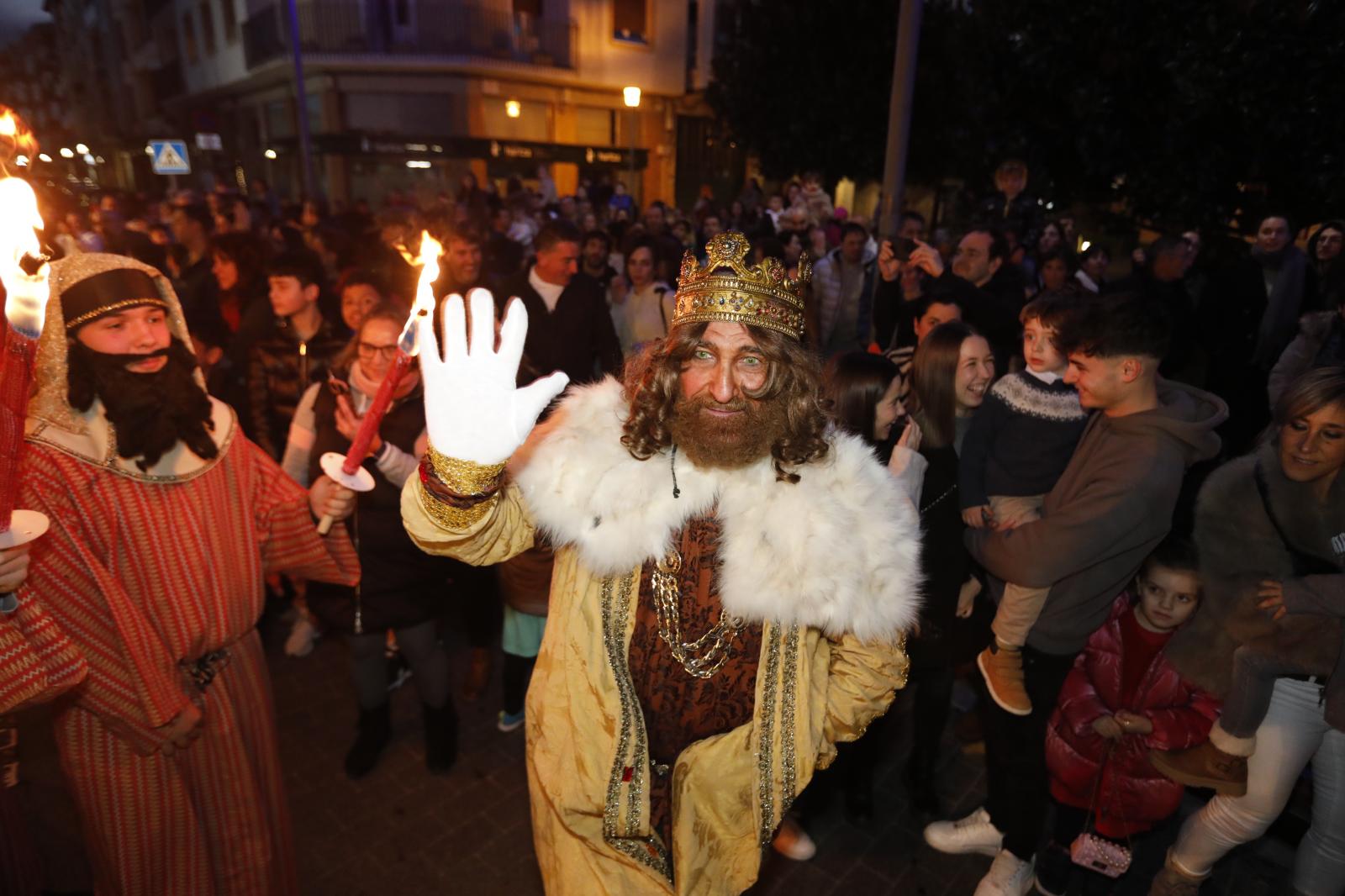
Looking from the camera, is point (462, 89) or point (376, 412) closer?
point (376, 412)

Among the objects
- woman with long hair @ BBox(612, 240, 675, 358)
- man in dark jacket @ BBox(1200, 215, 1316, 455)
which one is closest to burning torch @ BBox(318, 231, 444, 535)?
woman with long hair @ BBox(612, 240, 675, 358)

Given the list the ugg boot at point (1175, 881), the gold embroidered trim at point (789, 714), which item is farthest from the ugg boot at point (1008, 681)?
the gold embroidered trim at point (789, 714)

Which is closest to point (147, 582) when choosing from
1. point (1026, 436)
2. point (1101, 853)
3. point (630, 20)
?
point (1026, 436)

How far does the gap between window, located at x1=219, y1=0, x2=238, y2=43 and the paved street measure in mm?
34073

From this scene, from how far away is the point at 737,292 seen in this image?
2242 millimetres

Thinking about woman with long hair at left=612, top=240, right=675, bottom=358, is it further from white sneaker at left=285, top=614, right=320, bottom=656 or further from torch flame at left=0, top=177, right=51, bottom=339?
torch flame at left=0, top=177, right=51, bottom=339

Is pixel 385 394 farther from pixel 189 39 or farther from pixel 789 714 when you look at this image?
pixel 189 39

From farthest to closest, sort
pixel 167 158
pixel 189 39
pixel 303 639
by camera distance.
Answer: pixel 189 39
pixel 167 158
pixel 303 639

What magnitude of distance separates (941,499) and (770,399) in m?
1.58

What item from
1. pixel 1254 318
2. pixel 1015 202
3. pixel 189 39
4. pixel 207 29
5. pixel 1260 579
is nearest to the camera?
pixel 1260 579

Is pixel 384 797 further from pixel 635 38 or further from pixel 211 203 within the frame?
pixel 635 38

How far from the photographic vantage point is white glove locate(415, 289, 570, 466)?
177 centimetres

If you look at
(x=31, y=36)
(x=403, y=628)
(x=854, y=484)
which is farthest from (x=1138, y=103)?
(x=31, y=36)

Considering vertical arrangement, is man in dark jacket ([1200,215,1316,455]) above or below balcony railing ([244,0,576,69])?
below
